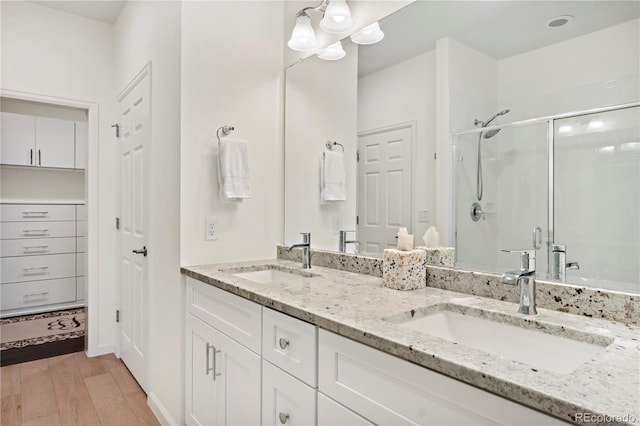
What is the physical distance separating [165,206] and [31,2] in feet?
6.92

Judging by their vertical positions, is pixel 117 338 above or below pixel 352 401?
below

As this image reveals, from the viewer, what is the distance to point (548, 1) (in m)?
1.26

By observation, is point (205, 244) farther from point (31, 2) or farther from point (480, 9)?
point (31, 2)

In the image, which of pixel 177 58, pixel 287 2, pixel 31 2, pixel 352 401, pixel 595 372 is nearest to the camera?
pixel 595 372

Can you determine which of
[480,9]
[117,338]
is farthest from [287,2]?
[117,338]

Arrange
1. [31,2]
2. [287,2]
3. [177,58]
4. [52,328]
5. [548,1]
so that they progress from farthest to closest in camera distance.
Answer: [52,328], [31,2], [287,2], [177,58], [548,1]

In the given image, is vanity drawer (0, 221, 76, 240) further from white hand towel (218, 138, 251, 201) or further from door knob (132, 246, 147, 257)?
white hand towel (218, 138, 251, 201)

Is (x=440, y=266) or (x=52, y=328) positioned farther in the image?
(x=52, y=328)

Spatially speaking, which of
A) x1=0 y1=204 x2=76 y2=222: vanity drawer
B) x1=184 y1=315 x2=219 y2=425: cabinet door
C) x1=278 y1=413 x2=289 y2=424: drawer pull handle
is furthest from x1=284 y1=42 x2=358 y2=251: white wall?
x1=0 y1=204 x2=76 y2=222: vanity drawer

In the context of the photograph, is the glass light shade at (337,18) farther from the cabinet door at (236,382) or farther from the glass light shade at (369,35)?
the cabinet door at (236,382)

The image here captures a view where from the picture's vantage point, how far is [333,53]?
6.76ft

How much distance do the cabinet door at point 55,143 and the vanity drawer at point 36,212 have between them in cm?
45

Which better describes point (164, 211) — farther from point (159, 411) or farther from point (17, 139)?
point (17, 139)

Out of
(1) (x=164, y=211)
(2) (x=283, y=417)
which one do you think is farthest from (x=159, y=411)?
(2) (x=283, y=417)
